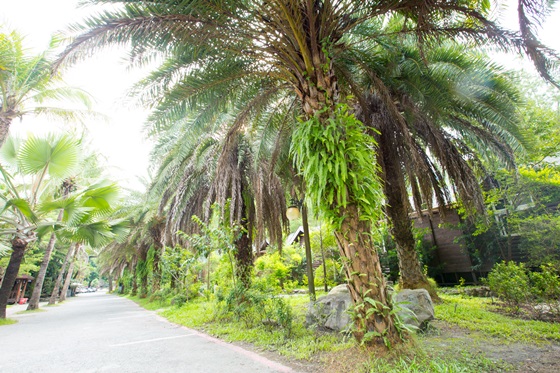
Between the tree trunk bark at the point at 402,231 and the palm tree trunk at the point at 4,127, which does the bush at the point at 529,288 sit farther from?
the palm tree trunk at the point at 4,127

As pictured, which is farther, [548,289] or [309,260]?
[309,260]

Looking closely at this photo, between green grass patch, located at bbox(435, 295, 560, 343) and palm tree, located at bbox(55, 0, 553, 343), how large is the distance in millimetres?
2808

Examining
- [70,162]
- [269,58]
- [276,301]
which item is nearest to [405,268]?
[276,301]

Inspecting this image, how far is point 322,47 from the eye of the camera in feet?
14.7

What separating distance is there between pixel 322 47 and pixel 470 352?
5.03 metres

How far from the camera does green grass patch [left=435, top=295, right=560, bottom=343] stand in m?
4.62

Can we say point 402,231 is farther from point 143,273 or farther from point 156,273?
point 143,273

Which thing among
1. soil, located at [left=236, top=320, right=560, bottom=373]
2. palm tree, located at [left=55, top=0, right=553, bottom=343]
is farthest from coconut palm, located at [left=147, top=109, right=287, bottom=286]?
soil, located at [left=236, top=320, right=560, bottom=373]

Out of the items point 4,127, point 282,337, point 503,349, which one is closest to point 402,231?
point 503,349

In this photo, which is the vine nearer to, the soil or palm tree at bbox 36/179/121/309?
the soil

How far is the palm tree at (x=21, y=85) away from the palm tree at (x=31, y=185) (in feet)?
4.45

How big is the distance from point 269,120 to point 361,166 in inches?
147

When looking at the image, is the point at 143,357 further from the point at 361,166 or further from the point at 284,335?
the point at 361,166

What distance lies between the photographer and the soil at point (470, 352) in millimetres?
3430
